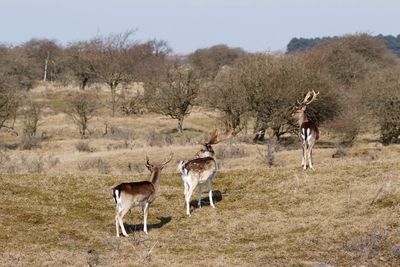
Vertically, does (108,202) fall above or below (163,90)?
below

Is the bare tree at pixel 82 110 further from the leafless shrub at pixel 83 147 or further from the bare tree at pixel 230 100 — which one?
the bare tree at pixel 230 100

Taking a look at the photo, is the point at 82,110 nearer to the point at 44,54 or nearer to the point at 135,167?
the point at 135,167

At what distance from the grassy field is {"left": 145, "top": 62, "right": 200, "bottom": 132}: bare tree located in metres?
31.6

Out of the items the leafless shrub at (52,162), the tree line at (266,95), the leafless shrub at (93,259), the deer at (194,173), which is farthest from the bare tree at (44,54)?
the leafless shrub at (93,259)

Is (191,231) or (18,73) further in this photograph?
(18,73)

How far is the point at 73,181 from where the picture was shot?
76.3ft

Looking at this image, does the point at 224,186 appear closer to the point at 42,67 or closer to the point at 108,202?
the point at 108,202

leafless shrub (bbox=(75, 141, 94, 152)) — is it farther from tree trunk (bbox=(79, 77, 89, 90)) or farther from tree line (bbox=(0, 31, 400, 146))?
tree trunk (bbox=(79, 77, 89, 90))

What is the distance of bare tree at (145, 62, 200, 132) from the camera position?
56375 mm

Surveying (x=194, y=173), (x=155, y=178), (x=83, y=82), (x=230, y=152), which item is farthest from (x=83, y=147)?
(x=83, y=82)

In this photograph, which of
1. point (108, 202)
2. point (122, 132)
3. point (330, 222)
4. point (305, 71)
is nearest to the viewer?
point (330, 222)

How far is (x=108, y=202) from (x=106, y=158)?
17392 millimetres

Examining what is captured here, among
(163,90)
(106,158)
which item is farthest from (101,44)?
(106,158)

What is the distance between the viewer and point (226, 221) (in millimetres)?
18422
